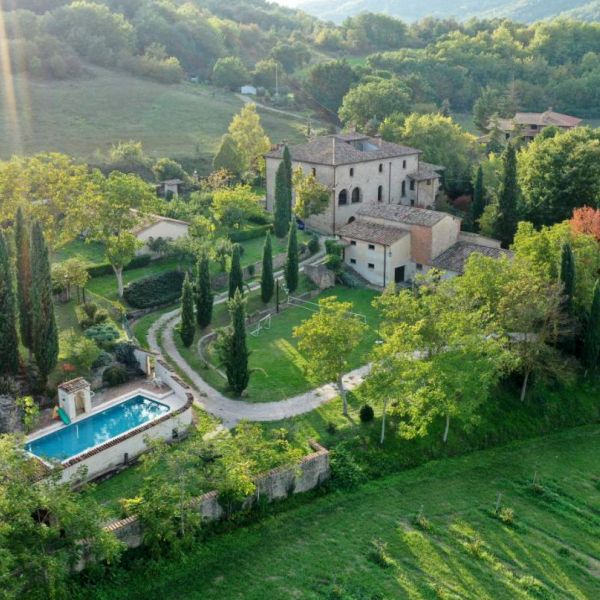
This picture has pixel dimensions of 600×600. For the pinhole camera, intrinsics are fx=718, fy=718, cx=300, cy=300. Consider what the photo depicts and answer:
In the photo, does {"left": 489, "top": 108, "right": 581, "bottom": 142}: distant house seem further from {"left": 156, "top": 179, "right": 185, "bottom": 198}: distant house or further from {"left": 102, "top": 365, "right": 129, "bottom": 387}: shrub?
{"left": 102, "top": 365, "right": 129, "bottom": 387}: shrub

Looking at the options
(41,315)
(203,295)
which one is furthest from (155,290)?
(41,315)

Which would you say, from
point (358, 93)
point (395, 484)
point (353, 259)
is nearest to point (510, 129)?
point (358, 93)

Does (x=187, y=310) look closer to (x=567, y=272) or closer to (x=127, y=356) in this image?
(x=127, y=356)

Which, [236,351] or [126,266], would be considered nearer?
[236,351]

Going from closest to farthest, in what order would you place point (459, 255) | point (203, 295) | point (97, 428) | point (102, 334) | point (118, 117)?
1. point (97, 428)
2. point (102, 334)
3. point (203, 295)
4. point (459, 255)
5. point (118, 117)

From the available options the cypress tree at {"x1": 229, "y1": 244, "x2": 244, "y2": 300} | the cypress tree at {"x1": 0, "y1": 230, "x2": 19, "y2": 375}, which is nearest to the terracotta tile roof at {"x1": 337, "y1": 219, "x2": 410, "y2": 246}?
the cypress tree at {"x1": 229, "y1": 244, "x2": 244, "y2": 300}

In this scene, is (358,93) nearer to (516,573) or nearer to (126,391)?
(126,391)
